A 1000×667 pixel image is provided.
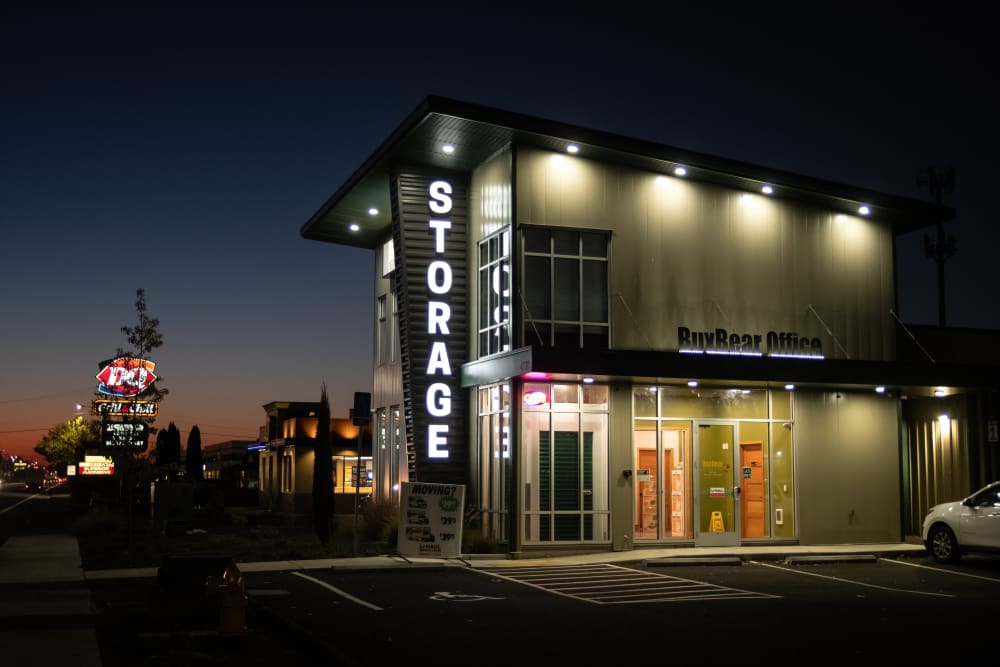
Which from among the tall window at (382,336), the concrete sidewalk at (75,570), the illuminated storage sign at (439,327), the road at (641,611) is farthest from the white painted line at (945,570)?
the tall window at (382,336)

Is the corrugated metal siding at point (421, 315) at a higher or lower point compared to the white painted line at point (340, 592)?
higher

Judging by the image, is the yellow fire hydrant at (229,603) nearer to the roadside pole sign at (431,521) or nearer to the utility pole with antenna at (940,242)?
→ the roadside pole sign at (431,521)

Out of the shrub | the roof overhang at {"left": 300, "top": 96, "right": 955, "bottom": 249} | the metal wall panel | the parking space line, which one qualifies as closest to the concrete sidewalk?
the parking space line

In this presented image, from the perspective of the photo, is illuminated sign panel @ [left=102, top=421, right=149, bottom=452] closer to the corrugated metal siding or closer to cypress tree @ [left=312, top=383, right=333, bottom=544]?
cypress tree @ [left=312, top=383, right=333, bottom=544]

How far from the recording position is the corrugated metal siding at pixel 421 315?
2452cm

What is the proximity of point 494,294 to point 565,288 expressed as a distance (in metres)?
1.72

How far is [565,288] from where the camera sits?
2323 centimetres

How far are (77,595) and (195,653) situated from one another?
585cm

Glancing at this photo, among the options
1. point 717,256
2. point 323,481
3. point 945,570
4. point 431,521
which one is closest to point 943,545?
point 945,570

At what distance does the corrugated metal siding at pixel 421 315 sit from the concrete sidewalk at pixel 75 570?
11.9 ft

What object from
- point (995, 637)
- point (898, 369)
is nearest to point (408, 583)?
point (995, 637)

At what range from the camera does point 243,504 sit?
58.1m

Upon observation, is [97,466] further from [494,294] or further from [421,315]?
[494,294]

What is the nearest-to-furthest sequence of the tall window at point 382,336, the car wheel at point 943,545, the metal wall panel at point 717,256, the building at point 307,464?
1. the car wheel at point 943,545
2. the metal wall panel at point 717,256
3. the tall window at point 382,336
4. the building at point 307,464
